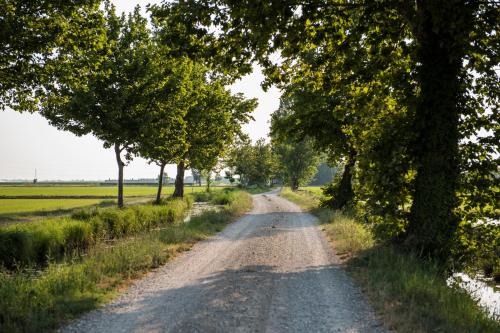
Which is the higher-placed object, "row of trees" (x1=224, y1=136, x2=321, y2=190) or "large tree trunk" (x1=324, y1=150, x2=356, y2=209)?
"row of trees" (x1=224, y1=136, x2=321, y2=190)

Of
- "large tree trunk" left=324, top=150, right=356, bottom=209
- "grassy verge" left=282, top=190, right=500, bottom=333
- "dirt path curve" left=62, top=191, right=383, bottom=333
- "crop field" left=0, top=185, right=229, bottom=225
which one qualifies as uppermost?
"large tree trunk" left=324, top=150, right=356, bottom=209

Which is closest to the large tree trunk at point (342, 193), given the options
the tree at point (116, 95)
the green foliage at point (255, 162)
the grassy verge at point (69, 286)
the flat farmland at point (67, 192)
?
the tree at point (116, 95)

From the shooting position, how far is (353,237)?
1470 centimetres

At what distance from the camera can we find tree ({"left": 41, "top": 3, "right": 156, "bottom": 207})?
22984 millimetres

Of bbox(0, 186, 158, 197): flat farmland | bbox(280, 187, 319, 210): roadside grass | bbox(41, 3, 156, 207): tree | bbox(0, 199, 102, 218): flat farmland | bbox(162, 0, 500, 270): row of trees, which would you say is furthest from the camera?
bbox(0, 186, 158, 197): flat farmland

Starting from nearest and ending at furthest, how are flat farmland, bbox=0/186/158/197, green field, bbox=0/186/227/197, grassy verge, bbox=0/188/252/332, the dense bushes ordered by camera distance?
grassy verge, bbox=0/188/252/332 < the dense bushes < flat farmland, bbox=0/186/158/197 < green field, bbox=0/186/227/197

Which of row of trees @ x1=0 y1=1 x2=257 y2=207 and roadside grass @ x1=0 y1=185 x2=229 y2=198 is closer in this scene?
row of trees @ x1=0 y1=1 x2=257 y2=207

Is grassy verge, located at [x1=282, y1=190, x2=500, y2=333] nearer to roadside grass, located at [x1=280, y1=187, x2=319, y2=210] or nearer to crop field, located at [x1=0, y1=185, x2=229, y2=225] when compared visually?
crop field, located at [x1=0, y1=185, x2=229, y2=225]

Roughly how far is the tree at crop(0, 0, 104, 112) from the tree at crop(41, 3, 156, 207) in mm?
5401

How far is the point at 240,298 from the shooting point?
808 centimetres

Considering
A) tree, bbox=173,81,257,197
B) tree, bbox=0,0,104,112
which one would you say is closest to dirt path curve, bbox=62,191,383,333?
tree, bbox=0,0,104,112

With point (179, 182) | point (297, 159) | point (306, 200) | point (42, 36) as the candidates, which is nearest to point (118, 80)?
point (42, 36)

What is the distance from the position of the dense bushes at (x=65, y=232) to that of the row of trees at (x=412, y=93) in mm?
8639

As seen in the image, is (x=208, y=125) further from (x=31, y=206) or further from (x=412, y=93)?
(x=412, y=93)
